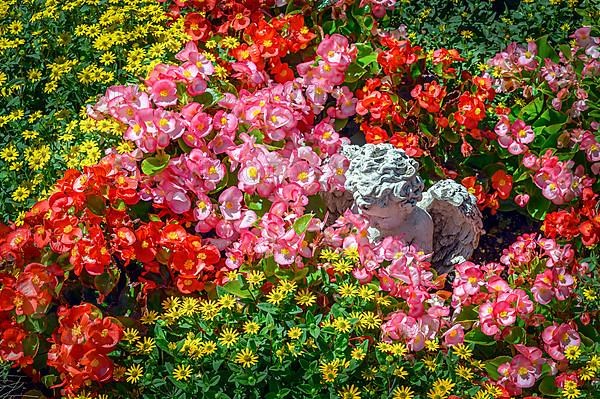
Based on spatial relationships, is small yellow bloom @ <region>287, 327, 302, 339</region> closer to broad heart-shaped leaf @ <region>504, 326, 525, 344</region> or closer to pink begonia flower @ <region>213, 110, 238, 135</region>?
broad heart-shaped leaf @ <region>504, 326, 525, 344</region>

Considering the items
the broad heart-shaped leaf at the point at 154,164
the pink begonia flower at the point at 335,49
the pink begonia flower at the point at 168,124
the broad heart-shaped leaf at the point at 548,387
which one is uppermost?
the pink begonia flower at the point at 168,124

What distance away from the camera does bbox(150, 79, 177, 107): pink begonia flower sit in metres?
3.11

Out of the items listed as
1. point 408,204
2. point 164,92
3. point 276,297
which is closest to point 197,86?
point 164,92

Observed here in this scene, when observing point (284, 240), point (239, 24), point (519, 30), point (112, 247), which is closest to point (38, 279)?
point (112, 247)

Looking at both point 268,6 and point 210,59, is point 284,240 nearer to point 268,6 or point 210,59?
point 210,59

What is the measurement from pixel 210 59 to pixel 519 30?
4.56ft

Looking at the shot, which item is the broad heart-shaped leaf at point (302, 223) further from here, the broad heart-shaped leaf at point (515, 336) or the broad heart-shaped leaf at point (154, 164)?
the broad heart-shaped leaf at point (515, 336)

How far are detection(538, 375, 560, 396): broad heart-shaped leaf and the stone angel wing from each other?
0.67 meters

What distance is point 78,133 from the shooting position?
326 centimetres

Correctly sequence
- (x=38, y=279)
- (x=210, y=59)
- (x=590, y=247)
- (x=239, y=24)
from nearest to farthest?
(x=38, y=279) < (x=590, y=247) < (x=210, y=59) < (x=239, y=24)

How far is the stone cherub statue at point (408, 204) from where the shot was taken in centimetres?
281

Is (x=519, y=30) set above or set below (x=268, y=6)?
below

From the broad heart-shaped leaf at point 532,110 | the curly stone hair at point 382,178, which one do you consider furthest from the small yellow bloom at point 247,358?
the broad heart-shaped leaf at point 532,110

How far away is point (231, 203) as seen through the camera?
302 cm
